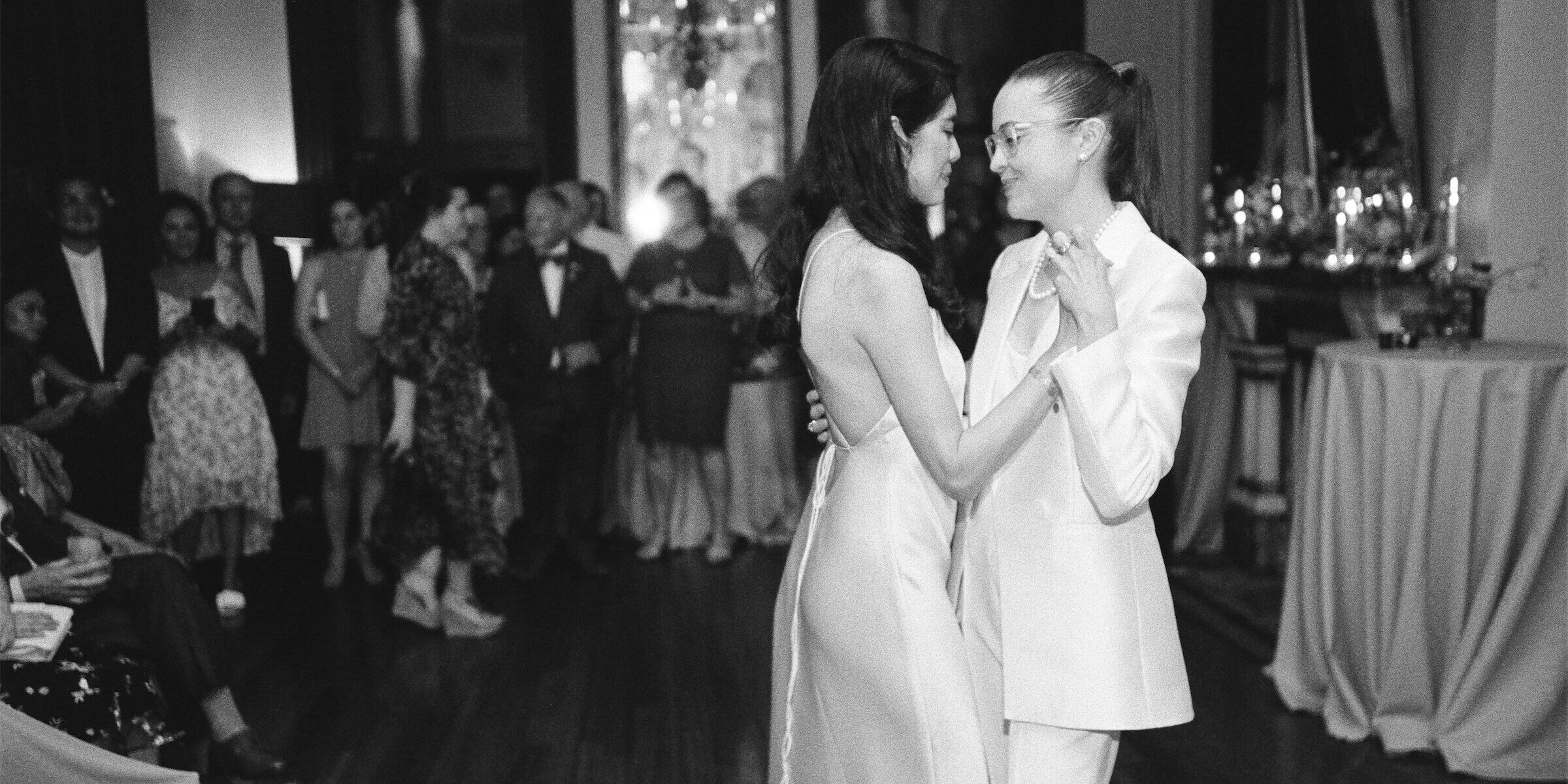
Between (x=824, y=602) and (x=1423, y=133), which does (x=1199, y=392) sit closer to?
(x=1423, y=133)

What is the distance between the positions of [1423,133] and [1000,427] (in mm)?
3939

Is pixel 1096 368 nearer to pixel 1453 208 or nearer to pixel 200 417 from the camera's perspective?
pixel 1453 208

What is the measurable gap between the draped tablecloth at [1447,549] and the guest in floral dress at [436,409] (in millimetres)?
2731

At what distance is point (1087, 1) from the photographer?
9266 millimetres

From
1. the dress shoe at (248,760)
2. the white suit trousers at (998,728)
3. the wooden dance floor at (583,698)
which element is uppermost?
the white suit trousers at (998,728)

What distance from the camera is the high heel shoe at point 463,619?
5.34 meters

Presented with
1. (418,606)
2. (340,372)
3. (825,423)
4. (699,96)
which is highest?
(699,96)

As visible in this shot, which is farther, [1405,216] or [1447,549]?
[1405,216]

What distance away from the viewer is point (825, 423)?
7.77 ft

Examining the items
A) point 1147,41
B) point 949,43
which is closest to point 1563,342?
point 1147,41

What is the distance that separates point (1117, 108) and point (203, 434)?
14.5 feet

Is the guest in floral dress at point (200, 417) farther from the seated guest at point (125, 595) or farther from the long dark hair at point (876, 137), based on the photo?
the long dark hair at point (876, 137)

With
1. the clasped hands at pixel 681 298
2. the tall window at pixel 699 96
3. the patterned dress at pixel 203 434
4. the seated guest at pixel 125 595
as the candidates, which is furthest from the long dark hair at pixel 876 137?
the tall window at pixel 699 96

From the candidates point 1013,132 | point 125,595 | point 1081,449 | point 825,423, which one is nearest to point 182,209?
point 125,595
